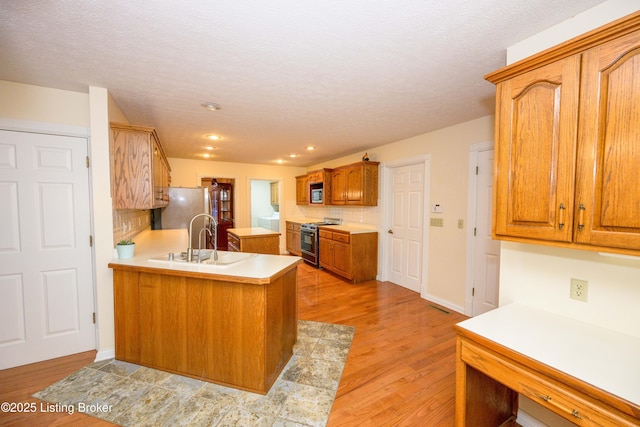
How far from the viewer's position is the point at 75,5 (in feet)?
4.28

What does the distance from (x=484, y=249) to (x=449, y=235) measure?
1.53 ft

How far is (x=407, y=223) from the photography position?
418 centimetres

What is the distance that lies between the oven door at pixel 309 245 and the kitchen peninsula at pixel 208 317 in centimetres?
313

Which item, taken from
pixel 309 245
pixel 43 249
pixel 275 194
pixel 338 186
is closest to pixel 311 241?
pixel 309 245

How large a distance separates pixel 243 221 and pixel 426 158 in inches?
173

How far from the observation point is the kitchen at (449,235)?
1337 millimetres

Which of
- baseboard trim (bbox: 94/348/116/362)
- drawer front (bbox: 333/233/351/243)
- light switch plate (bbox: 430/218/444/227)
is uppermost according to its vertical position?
light switch plate (bbox: 430/218/444/227)

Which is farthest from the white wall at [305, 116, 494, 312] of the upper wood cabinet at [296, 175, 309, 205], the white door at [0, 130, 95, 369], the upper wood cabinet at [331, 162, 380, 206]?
the white door at [0, 130, 95, 369]

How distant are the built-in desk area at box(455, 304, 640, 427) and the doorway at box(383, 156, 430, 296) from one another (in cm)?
230

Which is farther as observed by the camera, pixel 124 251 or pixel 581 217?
pixel 124 251

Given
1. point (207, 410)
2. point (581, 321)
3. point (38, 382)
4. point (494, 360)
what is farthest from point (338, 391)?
point (38, 382)

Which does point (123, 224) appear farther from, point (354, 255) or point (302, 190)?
point (302, 190)

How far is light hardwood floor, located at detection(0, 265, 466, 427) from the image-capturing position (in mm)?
1687

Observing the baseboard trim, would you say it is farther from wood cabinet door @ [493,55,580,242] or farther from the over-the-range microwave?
the over-the-range microwave
